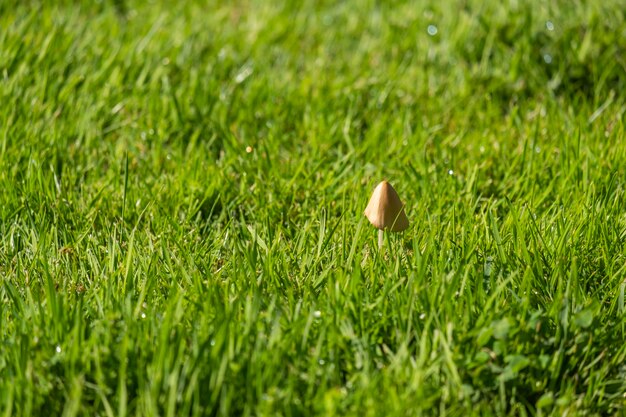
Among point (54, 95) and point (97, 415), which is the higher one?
point (54, 95)

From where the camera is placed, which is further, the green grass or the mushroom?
the mushroom

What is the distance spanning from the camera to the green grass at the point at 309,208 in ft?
7.78

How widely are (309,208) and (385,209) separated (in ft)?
2.05

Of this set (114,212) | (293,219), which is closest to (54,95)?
(114,212)

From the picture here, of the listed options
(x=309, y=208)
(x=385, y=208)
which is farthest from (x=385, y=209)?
→ (x=309, y=208)

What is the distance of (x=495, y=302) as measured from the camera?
2.63 m

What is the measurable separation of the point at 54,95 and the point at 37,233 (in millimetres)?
1140

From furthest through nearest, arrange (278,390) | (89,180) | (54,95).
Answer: (54,95), (89,180), (278,390)

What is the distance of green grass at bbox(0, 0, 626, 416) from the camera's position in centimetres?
237

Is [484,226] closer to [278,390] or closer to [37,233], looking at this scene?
[278,390]

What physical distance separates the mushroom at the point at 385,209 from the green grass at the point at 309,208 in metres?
0.10

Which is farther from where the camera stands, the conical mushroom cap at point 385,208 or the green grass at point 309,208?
the conical mushroom cap at point 385,208

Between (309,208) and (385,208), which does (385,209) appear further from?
(309,208)

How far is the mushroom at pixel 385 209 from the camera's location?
2820 mm
